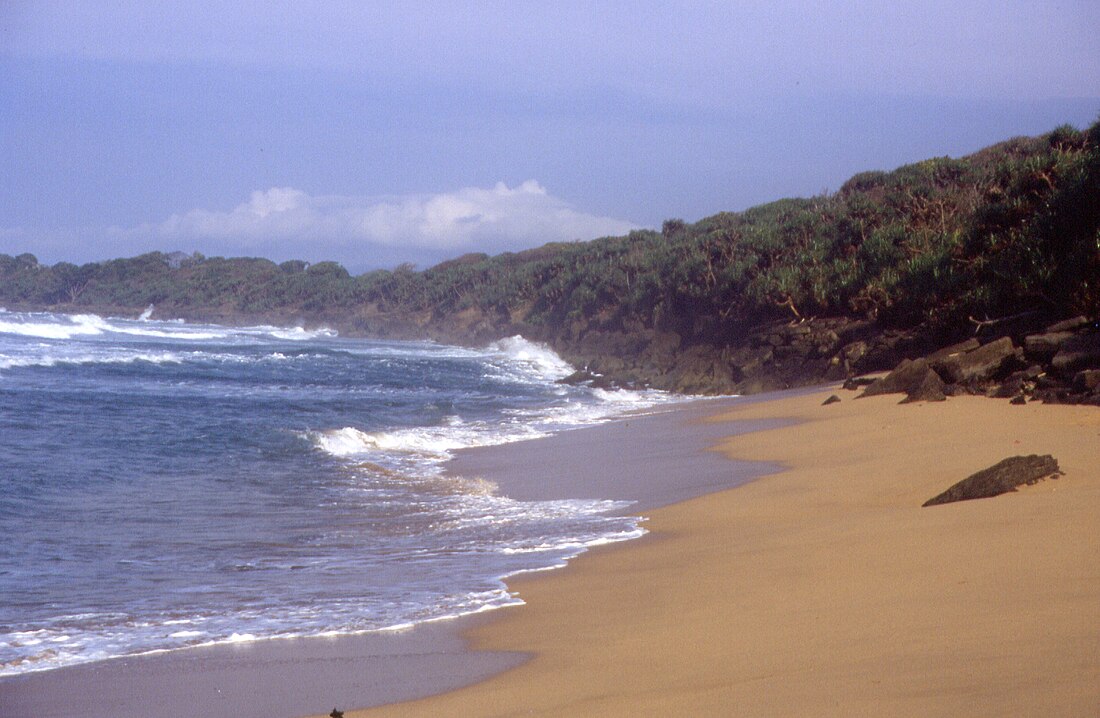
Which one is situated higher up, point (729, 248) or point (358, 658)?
point (729, 248)

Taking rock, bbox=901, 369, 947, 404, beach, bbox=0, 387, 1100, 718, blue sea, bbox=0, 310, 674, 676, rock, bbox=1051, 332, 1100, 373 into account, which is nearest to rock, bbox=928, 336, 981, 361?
rock, bbox=901, 369, 947, 404

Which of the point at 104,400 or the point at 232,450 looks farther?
the point at 104,400

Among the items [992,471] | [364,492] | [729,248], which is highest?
[729,248]

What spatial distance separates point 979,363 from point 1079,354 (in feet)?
6.29

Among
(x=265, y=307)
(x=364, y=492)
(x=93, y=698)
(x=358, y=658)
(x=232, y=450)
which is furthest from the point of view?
(x=265, y=307)

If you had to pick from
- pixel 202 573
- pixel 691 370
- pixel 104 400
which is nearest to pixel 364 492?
pixel 202 573

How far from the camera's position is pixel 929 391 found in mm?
14531

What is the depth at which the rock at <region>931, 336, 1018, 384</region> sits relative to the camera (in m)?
14.6

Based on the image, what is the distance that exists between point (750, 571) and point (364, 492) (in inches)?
284

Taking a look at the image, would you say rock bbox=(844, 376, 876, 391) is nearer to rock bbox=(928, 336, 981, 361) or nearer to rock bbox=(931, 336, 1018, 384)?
rock bbox=(928, 336, 981, 361)

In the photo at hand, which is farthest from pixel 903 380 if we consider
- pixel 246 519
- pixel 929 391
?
pixel 246 519

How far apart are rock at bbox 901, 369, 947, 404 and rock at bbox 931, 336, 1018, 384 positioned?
0.26 metres

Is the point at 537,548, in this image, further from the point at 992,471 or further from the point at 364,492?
the point at 364,492

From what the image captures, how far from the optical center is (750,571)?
21.6 feet
